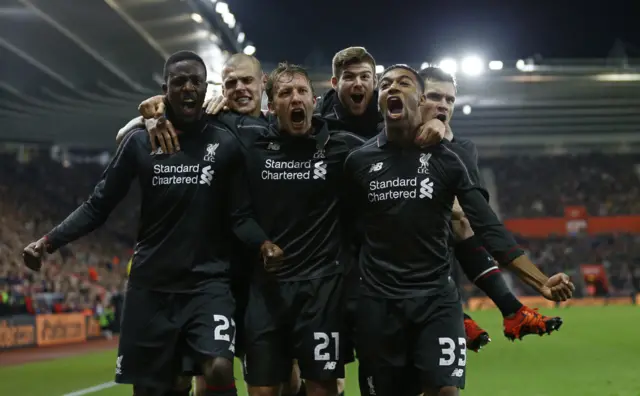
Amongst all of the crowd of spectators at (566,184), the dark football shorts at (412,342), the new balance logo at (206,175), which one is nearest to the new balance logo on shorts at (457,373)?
the dark football shorts at (412,342)

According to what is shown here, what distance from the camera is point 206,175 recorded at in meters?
5.54

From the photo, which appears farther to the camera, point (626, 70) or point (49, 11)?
point (626, 70)

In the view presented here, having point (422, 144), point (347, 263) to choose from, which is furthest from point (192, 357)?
point (422, 144)

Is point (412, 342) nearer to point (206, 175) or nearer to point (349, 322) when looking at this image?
point (349, 322)

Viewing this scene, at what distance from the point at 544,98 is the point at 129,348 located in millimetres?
31935

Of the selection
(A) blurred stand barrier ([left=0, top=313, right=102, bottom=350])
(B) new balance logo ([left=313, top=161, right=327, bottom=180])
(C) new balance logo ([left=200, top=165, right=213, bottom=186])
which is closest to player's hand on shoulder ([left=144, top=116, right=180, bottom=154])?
(C) new balance logo ([left=200, top=165, right=213, bottom=186])

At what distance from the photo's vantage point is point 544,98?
1385 inches

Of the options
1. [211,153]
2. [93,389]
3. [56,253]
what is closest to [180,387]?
[211,153]

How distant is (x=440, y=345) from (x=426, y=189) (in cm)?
96

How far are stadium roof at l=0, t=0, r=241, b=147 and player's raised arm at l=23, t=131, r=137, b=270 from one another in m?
15.5

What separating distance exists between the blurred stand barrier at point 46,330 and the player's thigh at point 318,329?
45.1 ft

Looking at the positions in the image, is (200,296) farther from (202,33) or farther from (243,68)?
(202,33)

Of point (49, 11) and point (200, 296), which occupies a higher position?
point (49, 11)

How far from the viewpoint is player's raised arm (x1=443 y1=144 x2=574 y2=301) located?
199 inches
